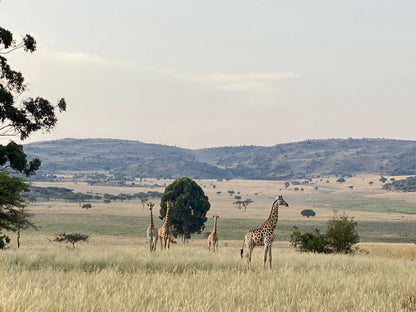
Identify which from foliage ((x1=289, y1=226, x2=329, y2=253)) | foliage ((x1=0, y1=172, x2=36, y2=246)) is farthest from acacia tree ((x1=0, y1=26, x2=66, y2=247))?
foliage ((x1=289, y1=226, x2=329, y2=253))

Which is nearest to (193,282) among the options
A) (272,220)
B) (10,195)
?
(272,220)

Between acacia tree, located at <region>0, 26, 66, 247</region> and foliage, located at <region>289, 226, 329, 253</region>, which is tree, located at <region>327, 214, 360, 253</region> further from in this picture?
acacia tree, located at <region>0, 26, 66, 247</region>

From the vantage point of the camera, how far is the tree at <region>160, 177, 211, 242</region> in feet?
194

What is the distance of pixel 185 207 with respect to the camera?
59281mm

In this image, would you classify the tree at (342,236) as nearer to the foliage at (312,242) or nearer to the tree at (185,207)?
the foliage at (312,242)

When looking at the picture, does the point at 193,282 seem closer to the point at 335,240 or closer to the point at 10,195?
the point at 10,195

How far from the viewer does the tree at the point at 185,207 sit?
5909cm

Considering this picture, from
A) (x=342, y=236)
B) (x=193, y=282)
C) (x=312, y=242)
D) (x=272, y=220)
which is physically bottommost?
(x=312, y=242)

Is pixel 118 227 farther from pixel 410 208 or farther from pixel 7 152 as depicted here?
pixel 410 208

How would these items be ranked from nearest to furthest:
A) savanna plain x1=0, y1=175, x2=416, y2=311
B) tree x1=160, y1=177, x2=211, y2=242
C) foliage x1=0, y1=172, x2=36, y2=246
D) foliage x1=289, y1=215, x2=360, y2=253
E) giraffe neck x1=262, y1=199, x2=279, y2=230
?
savanna plain x1=0, y1=175, x2=416, y2=311 → giraffe neck x1=262, y1=199, x2=279, y2=230 → foliage x1=0, y1=172, x2=36, y2=246 → foliage x1=289, y1=215, x2=360, y2=253 → tree x1=160, y1=177, x2=211, y2=242

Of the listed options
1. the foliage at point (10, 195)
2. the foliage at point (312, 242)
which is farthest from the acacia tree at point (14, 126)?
the foliage at point (312, 242)

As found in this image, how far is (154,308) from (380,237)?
79.1 metres

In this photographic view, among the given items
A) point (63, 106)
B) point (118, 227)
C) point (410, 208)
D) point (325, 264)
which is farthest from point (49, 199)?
point (325, 264)

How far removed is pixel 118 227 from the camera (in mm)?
89812
